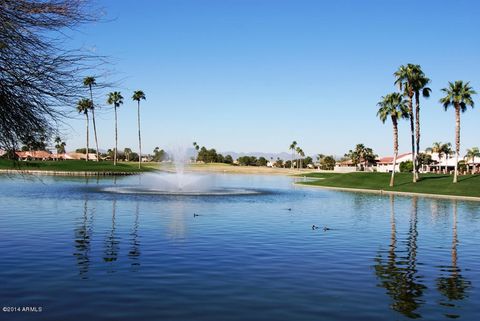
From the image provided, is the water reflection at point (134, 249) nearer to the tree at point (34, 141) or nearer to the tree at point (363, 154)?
the tree at point (34, 141)

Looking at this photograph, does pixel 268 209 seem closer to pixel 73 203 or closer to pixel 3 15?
pixel 73 203

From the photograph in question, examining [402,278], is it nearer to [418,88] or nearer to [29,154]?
[29,154]

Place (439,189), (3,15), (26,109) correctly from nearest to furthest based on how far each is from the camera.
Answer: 1. (3,15)
2. (26,109)
3. (439,189)

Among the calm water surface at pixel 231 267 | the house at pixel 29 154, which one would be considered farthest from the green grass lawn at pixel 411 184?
the house at pixel 29 154

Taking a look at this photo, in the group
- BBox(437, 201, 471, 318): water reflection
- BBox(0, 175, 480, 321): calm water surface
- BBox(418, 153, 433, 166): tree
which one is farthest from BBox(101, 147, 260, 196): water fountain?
BBox(418, 153, 433, 166): tree

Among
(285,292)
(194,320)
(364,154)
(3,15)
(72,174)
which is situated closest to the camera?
(3,15)

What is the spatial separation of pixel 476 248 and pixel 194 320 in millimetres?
17828

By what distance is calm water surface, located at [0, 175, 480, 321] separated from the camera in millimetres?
12609

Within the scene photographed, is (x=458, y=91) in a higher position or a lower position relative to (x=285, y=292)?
higher

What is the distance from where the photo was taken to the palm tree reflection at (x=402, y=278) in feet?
44.1

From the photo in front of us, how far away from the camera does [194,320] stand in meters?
11.5

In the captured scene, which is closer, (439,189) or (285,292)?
(285,292)

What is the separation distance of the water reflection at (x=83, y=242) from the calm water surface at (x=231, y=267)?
59 millimetres

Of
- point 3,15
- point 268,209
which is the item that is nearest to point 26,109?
point 3,15
